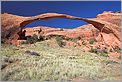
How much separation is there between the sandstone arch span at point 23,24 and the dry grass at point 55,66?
375 millimetres

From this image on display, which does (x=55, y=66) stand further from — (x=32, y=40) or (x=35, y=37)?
(x=35, y=37)

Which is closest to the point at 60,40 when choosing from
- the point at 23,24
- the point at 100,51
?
the point at 23,24

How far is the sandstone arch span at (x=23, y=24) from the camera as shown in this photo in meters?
6.10

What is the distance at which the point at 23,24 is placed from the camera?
21.8 feet

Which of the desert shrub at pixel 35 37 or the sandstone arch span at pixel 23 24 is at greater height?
the sandstone arch span at pixel 23 24

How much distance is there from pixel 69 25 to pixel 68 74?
4.42ft

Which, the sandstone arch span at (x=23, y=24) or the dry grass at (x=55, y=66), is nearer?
the dry grass at (x=55, y=66)

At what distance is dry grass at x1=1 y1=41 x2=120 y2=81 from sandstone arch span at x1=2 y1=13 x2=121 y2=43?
38 centimetres

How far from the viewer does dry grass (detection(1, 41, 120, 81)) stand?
219 inches

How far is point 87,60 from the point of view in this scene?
5.99m

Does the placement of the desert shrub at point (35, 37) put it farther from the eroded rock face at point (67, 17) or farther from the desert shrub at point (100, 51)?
the desert shrub at point (100, 51)

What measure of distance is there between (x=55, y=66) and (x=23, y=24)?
136cm

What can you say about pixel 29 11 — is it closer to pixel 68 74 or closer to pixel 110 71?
pixel 68 74

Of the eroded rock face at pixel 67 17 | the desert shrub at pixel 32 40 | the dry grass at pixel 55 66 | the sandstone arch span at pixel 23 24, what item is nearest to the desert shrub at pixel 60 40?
the eroded rock face at pixel 67 17
